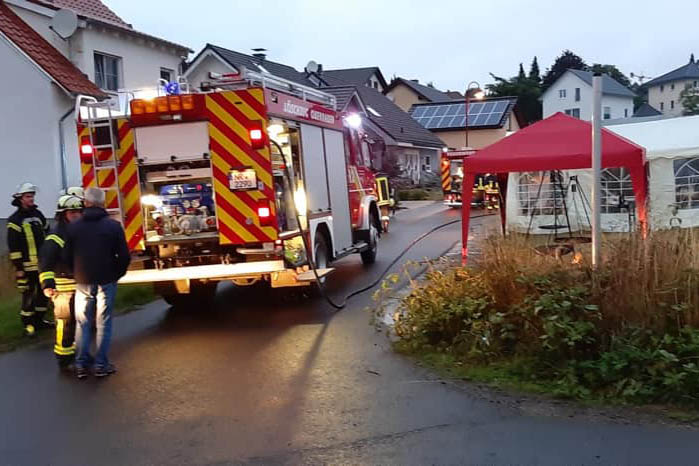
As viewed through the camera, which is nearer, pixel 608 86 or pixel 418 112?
pixel 418 112

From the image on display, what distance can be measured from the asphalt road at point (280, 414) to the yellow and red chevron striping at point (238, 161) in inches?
48.8

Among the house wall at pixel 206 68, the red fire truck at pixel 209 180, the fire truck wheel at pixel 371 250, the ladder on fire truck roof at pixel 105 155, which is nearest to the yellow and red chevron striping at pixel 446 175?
the house wall at pixel 206 68

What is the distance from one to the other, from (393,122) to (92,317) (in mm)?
39292

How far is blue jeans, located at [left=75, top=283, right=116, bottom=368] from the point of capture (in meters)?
6.77

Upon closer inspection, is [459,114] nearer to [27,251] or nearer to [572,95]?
[572,95]

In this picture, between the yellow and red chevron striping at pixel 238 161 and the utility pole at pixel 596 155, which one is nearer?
the utility pole at pixel 596 155

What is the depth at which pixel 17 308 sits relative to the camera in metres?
9.69

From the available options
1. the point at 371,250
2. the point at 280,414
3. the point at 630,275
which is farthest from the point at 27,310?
the point at 630,275

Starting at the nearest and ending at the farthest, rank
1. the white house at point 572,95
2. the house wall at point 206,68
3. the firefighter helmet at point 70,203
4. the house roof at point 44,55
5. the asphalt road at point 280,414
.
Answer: the asphalt road at point 280,414 < the firefighter helmet at point 70,203 < the house roof at point 44,55 < the house wall at point 206,68 < the white house at point 572,95

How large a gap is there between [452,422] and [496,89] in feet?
264

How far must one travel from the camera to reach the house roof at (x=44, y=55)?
1619 centimetres

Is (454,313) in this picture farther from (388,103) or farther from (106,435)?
(388,103)

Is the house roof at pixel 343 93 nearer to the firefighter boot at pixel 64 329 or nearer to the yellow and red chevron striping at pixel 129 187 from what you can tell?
the yellow and red chevron striping at pixel 129 187

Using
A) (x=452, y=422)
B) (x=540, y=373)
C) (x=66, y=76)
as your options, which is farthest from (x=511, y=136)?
(x=66, y=76)
